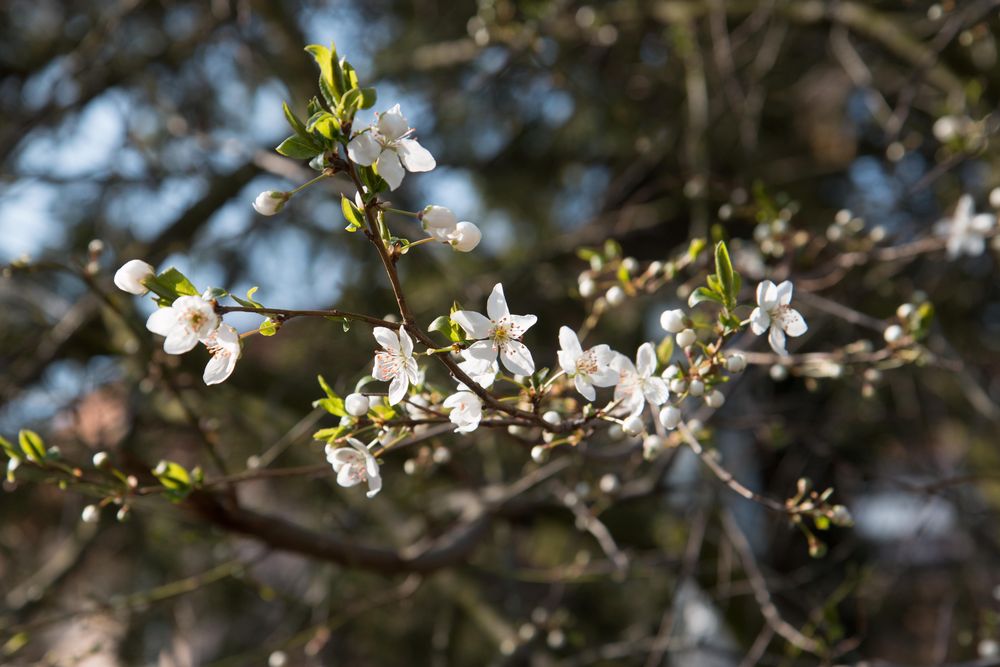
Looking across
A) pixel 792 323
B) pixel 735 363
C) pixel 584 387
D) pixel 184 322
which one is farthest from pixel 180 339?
pixel 792 323

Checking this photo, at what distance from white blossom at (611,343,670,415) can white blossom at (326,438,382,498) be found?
0.36 m

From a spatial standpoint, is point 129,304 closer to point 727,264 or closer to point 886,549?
point 727,264

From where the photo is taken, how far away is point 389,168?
936mm

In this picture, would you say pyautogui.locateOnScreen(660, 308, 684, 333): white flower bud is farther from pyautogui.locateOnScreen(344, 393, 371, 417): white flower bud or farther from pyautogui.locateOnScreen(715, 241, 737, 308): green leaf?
pyautogui.locateOnScreen(344, 393, 371, 417): white flower bud

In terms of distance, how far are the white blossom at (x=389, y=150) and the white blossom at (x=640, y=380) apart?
0.38 metres

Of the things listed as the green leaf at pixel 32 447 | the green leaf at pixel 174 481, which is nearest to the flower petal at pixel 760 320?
the green leaf at pixel 174 481

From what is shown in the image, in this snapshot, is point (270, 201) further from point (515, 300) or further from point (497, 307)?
point (515, 300)

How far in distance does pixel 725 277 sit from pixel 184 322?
2.29ft

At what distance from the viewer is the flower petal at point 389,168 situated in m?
0.93

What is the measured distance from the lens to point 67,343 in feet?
9.47

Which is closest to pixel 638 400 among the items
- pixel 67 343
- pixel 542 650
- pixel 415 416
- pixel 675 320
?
pixel 675 320

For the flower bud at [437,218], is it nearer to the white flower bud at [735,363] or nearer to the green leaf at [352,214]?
the green leaf at [352,214]

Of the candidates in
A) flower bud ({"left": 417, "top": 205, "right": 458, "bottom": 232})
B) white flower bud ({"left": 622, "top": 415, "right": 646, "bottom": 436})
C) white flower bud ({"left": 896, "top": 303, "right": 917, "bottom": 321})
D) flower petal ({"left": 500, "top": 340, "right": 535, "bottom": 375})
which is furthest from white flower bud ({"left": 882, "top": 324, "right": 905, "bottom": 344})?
flower bud ({"left": 417, "top": 205, "right": 458, "bottom": 232})

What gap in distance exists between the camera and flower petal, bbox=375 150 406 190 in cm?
93
